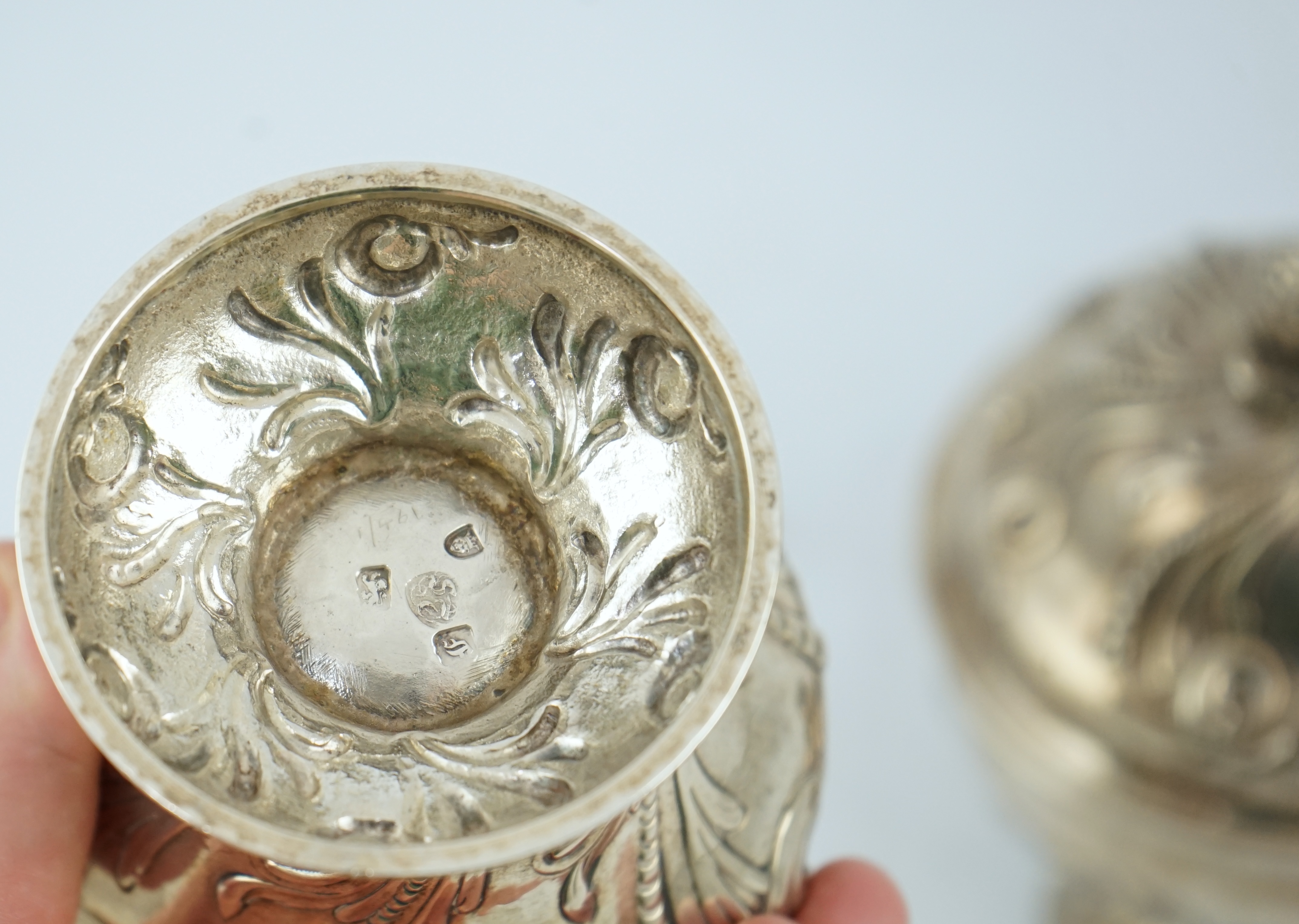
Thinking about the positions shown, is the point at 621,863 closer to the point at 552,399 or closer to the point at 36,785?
the point at 552,399

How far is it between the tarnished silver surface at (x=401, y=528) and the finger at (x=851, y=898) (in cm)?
27

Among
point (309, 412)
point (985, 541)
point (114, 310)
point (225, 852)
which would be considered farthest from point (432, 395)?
point (985, 541)

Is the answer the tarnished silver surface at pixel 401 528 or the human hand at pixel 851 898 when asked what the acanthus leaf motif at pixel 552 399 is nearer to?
the tarnished silver surface at pixel 401 528

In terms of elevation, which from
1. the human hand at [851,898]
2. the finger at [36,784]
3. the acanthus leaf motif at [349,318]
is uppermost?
the acanthus leaf motif at [349,318]

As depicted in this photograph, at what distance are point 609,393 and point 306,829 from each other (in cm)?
30

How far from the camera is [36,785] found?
34.9 inches

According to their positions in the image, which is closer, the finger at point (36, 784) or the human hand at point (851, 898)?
the finger at point (36, 784)

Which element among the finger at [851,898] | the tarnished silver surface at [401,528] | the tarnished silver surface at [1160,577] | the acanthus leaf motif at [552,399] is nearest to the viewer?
the tarnished silver surface at [401,528]

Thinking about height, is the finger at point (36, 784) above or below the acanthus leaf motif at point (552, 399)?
below

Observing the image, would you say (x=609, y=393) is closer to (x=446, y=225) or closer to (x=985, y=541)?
(x=446, y=225)

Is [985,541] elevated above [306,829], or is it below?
above

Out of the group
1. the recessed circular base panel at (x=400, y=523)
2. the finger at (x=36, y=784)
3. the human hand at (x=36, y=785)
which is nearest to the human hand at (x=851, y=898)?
the human hand at (x=36, y=785)

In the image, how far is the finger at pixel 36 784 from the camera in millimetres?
842

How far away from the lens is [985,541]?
109 cm
